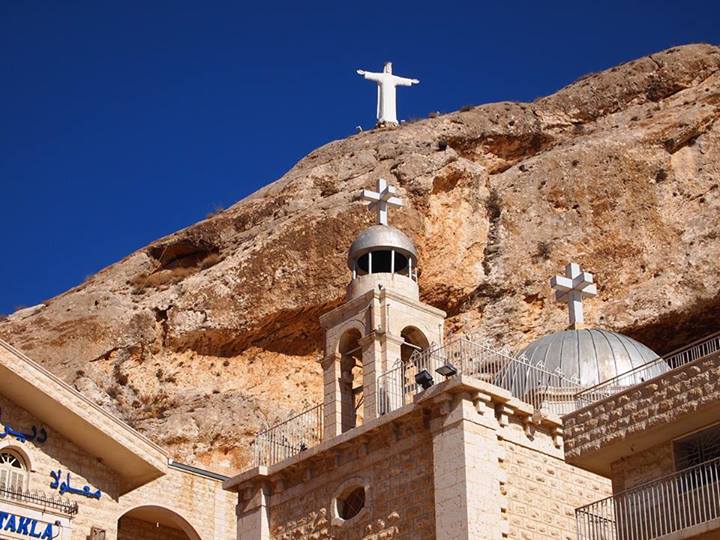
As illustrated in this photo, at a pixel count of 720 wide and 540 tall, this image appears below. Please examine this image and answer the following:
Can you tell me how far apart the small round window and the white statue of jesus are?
24263mm

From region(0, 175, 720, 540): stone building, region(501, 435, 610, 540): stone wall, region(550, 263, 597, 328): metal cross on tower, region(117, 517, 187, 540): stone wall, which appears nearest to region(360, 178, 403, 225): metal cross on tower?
region(0, 175, 720, 540): stone building

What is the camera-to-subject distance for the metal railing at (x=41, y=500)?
2283 centimetres

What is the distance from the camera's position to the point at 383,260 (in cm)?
2453

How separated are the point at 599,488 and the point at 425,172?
16497 mm

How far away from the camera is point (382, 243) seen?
79.7ft

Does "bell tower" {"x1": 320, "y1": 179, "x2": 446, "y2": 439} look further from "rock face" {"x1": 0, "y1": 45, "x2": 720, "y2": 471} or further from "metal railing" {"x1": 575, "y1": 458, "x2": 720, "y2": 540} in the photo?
"rock face" {"x1": 0, "y1": 45, "x2": 720, "y2": 471}

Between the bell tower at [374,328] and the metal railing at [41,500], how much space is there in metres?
4.48

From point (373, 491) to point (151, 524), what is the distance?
7.11 m

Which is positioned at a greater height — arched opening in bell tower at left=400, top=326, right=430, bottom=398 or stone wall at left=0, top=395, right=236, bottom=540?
arched opening in bell tower at left=400, top=326, right=430, bottom=398

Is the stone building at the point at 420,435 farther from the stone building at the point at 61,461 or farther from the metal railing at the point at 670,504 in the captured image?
the stone building at the point at 61,461

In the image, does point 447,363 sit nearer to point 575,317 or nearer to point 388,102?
point 575,317

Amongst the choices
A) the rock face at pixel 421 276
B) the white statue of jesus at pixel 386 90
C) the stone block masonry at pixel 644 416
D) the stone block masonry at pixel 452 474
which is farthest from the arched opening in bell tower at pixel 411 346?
the white statue of jesus at pixel 386 90

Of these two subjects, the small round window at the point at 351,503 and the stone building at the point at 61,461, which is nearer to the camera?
the small round window at the point at 351,503

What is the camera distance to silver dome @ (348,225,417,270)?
24.3 metres
